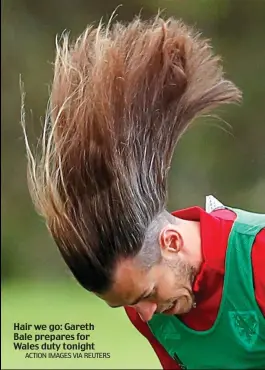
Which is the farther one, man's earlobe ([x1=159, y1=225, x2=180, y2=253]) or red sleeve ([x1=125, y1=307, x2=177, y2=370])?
red sleeve ([x1=125, y1=307, x2=177, y2=370])

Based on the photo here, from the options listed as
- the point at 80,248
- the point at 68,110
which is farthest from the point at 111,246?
the point at 68,110

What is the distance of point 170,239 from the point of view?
0.81 metres

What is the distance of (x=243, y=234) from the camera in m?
0.82

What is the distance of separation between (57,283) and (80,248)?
9.1 inches

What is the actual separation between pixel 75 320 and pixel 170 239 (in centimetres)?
23

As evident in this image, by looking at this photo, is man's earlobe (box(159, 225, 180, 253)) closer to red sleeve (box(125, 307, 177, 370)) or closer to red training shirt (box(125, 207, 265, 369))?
red training shirt (box(125, 207, 265, 369))

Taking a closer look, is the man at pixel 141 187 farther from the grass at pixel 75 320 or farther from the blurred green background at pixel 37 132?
the grass at pixel 75 320

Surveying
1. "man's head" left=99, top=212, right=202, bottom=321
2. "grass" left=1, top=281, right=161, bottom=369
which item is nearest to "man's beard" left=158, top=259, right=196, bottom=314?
"man's head" left=99, top=212, right=202, bottom=321

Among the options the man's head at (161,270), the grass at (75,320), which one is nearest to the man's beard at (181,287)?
the man's head at (161,270)

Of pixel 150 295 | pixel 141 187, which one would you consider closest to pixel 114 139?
pixel 141 187

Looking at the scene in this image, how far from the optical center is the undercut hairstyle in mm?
771

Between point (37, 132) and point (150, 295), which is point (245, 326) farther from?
point (37, 132)

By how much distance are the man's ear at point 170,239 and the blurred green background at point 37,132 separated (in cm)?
5

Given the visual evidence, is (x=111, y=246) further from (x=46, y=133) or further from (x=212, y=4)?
(x=212, y=4)
